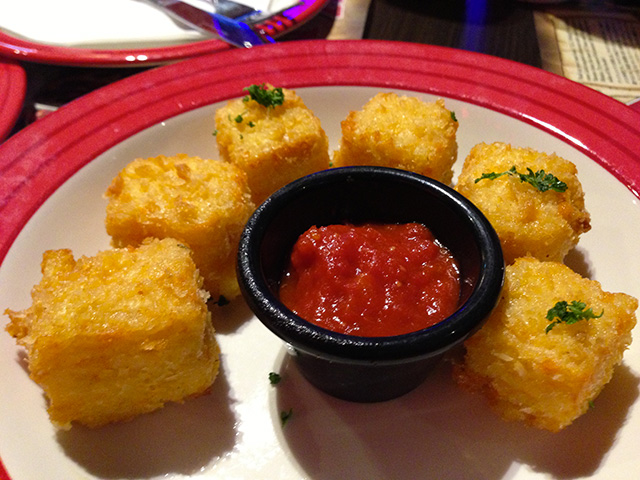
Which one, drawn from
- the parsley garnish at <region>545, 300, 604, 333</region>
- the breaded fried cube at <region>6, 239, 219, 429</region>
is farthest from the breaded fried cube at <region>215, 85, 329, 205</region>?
the parsley garnish at <region>545, 300, 604, 333</region>

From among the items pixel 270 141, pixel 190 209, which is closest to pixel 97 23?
pixel 270 141

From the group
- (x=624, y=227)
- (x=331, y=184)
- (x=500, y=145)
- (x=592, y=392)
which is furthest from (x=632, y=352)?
(x=331, y=184)

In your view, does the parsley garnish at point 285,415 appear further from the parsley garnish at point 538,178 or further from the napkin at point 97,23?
the napkin at point 97,23

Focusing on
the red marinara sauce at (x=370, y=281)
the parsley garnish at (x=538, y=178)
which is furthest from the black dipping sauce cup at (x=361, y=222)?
the parsley garnish at (x=538, y=178)

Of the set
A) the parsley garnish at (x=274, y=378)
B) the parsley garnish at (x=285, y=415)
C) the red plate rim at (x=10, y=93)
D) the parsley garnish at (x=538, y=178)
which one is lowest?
the parsley garnish at (x=285, y=415)

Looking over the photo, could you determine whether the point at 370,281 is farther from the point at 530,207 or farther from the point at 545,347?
the point at 530,207

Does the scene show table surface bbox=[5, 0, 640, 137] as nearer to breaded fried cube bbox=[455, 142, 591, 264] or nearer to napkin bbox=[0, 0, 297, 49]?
napkin bbox=[0, 0, 297, 49]
